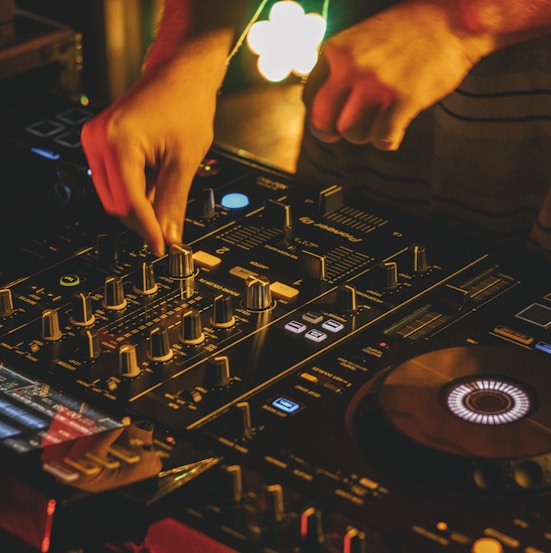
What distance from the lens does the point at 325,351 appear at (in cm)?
123

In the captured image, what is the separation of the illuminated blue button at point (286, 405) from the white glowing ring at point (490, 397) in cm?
15

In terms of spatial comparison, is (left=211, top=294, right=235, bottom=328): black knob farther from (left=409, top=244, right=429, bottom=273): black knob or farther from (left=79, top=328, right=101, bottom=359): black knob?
(left=409, top=244, right=429, bottom=273): black knob

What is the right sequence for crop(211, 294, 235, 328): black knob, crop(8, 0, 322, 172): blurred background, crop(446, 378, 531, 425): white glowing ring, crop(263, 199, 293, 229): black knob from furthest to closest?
crop(8, 0, 322, 172): blurred background < crop(263, 199, 293, 229): black knob < crop(211, 294, 235, 328): black knob < crop(446, 378, 531, 425): white glowing ring

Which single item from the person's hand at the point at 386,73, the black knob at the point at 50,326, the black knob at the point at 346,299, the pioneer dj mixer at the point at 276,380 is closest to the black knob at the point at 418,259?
the pioneer dj mixer at the point at 276,380

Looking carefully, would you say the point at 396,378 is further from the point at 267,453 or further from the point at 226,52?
the point at 226,52

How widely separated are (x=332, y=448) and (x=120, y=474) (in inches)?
7.6

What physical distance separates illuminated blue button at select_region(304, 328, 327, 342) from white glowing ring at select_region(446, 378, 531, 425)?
0.64ft

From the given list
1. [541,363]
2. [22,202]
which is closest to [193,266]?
[22,202]

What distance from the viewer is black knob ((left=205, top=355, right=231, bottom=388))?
3.81 ft

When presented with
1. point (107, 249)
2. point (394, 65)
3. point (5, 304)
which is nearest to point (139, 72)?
point (107, 249)

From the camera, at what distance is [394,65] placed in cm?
119

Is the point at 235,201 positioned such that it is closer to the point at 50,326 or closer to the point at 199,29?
the point at 199,29

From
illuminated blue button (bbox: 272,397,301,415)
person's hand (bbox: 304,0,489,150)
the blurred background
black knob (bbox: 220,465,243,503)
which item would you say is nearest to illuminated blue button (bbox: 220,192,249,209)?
the blurred background

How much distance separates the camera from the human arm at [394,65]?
1178 millimetres
